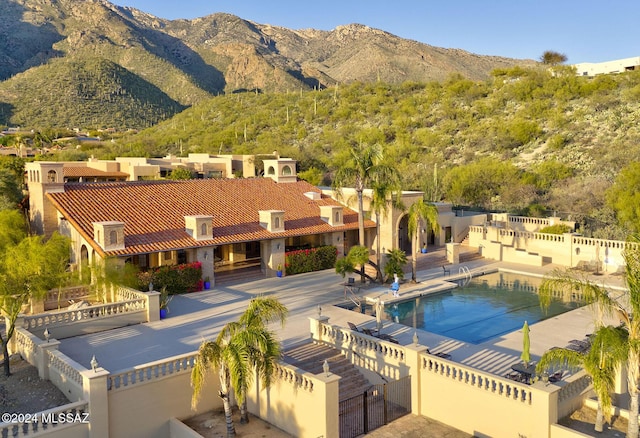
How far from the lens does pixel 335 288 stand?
25.3 m

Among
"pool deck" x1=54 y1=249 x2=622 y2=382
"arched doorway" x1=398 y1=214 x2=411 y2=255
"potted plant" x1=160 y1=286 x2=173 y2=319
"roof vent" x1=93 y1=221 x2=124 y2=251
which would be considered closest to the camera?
"pool deck" x1=54 y1=249 x2=622 y2=382

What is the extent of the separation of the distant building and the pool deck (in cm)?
6916

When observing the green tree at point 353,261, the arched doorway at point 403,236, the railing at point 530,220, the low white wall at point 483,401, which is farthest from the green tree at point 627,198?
the low white wall at point 483,401

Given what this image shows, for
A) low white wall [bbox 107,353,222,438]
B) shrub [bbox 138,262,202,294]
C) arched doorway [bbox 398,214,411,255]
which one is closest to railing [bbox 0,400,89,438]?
low white wall [bbox 107,353,222,438]

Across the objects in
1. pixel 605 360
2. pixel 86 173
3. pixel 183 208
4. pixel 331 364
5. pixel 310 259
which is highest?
pixel 86 173

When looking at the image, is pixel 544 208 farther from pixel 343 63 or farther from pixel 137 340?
pixel 343 63

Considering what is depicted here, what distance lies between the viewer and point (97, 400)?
12.3 m

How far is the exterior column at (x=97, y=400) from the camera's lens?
1223 centimetres

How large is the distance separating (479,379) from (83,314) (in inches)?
517

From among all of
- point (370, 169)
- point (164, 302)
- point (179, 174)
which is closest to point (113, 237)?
point (164, 302)

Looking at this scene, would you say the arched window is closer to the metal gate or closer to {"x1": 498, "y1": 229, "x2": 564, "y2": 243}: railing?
the metal gate

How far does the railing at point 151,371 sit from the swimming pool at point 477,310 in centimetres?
924

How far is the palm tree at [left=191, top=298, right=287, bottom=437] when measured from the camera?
12.0 m

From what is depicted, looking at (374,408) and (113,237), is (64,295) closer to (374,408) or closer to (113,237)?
(113,237)
